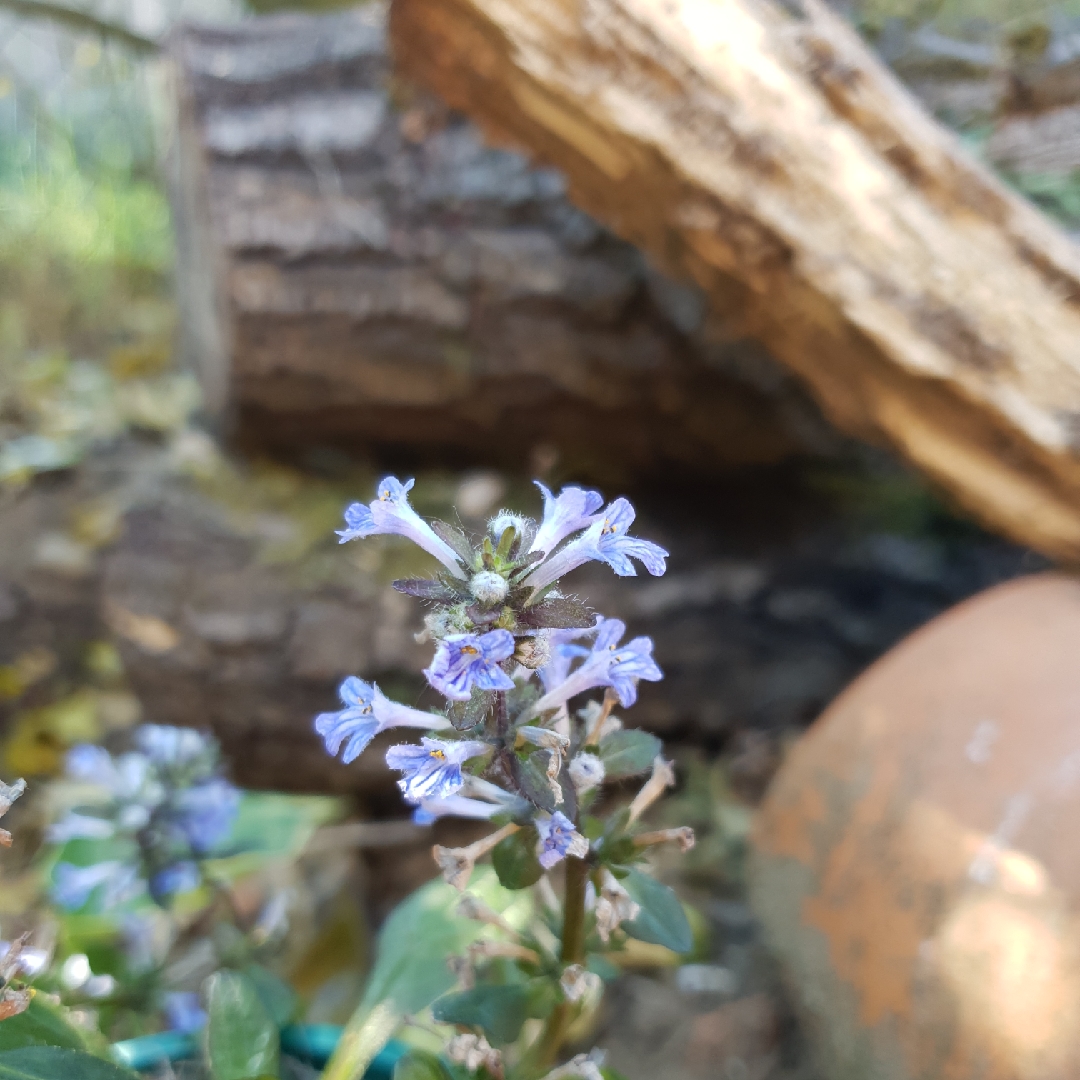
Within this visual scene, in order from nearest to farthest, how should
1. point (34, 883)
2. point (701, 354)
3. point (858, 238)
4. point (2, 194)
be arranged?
point (858, 238), point (34, 883), point (701, 354), point (2, 194)

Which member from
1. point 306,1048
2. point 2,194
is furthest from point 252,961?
point 2,194

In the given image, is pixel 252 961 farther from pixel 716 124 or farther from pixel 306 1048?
pixel 716 124

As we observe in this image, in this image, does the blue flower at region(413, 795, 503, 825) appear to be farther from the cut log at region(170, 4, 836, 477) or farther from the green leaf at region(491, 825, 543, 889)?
the cut log at region(170, 4, 836, 477)

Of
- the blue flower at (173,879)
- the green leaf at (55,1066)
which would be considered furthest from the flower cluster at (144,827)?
the green leaf at (55,1066)

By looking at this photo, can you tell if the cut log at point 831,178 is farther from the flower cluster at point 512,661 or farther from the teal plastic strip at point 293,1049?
the teal plastic strip at point 293,1049

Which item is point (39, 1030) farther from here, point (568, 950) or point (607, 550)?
point (607, 550)

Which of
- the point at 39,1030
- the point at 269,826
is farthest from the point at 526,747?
the point at 269,826

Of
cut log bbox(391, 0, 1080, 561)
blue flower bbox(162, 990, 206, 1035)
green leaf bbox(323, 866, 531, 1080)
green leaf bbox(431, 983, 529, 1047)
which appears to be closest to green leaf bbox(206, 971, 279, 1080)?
green leaf bbox(323, 866, 531, 1080)
